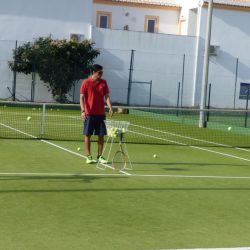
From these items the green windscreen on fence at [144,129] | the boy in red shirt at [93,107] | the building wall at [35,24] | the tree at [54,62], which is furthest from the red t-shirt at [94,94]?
the building wall at [35,24]

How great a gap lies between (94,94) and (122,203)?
395 centimetres

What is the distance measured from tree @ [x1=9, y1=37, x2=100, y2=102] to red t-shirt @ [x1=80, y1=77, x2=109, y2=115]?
70.1 ft

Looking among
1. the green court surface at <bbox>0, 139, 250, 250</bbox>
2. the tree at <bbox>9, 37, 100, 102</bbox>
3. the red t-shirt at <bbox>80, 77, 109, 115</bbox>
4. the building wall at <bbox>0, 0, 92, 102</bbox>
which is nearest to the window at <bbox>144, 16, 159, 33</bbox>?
the building wall at <bbox>0, 0, 92, 102</bbox>

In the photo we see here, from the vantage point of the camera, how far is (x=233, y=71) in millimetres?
39500

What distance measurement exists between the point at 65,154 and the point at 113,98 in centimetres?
2267

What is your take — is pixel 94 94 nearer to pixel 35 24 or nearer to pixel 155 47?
pixel 35 24

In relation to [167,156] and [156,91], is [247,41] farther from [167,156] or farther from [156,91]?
[167,156]

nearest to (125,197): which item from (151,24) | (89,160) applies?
(89,160)

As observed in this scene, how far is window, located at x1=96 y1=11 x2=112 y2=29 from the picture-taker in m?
46.1

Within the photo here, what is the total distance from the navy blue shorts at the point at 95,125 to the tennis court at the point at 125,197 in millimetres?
590

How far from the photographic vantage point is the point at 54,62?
3372 centimetres

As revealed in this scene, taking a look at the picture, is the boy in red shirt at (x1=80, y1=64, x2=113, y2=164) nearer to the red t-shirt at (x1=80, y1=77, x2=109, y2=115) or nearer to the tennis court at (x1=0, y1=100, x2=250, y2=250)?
the red t-shirt at (x1=80, y1=77, x2=109, y2=115)

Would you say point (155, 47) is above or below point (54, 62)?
above

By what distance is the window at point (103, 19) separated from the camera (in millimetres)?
46062
